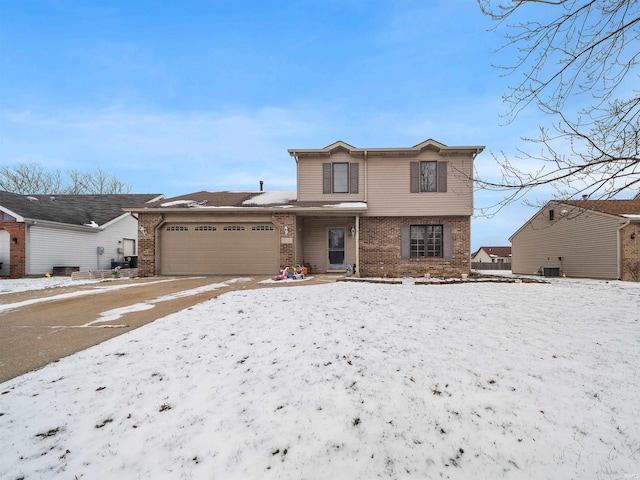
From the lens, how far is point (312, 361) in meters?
3.24

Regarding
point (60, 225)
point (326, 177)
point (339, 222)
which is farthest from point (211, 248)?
point (60, 225)

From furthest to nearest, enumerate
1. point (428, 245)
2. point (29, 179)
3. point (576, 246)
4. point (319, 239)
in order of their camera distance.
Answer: point (29, 179) < point (576, 246) < point (319, 239) < point (428, 245)

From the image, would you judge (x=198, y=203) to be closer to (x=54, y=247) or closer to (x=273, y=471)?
(x=54, y=247)

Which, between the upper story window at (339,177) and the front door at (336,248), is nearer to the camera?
the upper story window at (339,177)

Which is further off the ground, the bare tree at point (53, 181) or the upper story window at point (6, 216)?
the bare tree at point (53, 181)

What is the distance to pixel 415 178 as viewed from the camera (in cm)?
1268

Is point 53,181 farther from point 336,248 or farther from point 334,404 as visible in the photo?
point 334,404

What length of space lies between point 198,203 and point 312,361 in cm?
1099

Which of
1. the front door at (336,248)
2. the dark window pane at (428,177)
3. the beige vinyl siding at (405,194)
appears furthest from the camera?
the front door at (336,248)

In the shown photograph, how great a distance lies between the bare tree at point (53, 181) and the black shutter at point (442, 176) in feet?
110

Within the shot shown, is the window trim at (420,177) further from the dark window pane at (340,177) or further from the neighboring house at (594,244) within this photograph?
the neighboring house at (594,244)

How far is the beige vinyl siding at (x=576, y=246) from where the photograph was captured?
14.2 meters

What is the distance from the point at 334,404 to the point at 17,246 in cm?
1772

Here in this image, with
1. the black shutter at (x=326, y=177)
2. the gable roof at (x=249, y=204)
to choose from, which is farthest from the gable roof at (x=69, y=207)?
the black shutter at (x=326, y=177)
